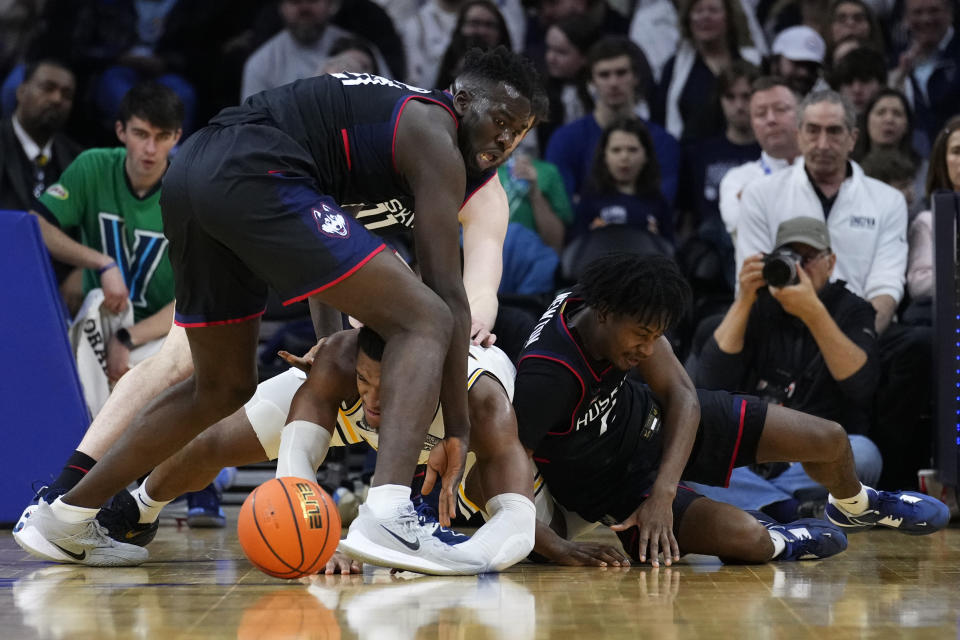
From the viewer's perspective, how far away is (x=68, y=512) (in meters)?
3.87

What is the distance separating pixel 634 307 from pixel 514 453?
0.57 metres

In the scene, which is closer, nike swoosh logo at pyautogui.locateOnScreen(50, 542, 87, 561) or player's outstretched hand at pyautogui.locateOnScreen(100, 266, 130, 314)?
nike swoosh logo at pyautogui.locateOnScreen(50, 542, 87, 561)

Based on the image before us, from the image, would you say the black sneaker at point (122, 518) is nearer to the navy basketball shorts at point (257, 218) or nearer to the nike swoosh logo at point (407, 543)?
the navy basketball shorts at point (257, 218)

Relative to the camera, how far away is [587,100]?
765cm

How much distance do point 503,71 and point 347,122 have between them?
0.46 metres

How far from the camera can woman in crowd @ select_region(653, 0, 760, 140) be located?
7.57m

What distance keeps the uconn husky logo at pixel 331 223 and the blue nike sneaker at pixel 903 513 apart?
2.13 metres

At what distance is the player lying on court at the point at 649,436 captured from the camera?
153 inches

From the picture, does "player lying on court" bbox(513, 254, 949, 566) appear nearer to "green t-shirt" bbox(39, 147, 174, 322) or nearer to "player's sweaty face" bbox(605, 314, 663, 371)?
"player's sweaty face" bbox(605, 314, 663, 371)

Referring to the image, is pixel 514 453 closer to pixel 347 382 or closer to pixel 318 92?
pixel 347 382

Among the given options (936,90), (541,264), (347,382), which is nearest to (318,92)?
(347,382)

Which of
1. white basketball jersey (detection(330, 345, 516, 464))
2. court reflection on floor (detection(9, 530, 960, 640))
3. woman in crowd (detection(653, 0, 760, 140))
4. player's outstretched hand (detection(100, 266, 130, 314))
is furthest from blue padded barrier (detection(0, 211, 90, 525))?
woman in crowd (detection(653, 0, 760, 140))

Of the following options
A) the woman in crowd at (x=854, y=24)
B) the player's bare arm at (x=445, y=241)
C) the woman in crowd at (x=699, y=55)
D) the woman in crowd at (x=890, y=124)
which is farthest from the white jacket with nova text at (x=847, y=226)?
the player's bare arm at (x=445, y=241)

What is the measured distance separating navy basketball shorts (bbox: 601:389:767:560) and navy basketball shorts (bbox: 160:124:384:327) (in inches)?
51.6
